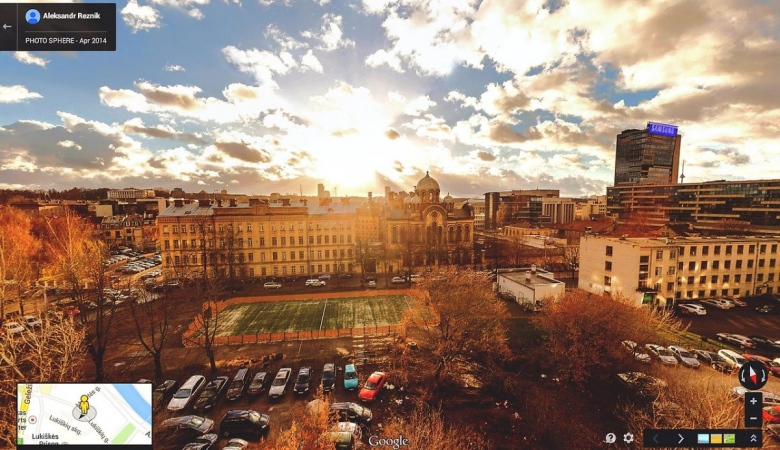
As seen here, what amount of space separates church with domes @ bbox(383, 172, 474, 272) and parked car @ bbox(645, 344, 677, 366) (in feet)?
107

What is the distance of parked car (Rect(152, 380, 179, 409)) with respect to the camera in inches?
714

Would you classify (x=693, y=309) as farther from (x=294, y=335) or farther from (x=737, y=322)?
(x=294, y=335)

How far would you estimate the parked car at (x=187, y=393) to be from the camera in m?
17.8

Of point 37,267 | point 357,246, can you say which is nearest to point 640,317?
point 357,246

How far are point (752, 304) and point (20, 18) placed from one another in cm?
5971

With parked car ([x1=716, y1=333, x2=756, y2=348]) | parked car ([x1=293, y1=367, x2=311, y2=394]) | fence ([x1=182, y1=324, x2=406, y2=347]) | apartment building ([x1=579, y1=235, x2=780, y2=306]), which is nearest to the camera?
parked car ([x1=293, y1=367, x2=311, y2=394])

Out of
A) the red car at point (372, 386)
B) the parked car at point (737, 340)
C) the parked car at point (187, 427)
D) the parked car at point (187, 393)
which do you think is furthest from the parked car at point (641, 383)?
the parked car at point (187, 393)

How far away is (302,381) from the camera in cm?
2003

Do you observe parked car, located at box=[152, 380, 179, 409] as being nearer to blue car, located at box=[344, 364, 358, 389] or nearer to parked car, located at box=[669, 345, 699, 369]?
blue car, located at box=[344, 364, 358, 389]

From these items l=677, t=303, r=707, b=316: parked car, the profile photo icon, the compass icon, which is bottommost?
l=677, t=303, r=707, b=316: parked car

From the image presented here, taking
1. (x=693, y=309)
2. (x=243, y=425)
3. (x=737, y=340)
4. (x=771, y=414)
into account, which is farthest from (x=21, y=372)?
(x=693, y=309)

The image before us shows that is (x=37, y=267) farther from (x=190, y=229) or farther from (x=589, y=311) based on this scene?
(x=589, y=311)

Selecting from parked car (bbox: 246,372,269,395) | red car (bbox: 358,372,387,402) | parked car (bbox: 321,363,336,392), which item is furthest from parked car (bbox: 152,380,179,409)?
red car (bbox: 358,372,387,402)

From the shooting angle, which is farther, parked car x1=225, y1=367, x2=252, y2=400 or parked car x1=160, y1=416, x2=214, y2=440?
parked car x1=225, y1=367, x2=252, y2=400
